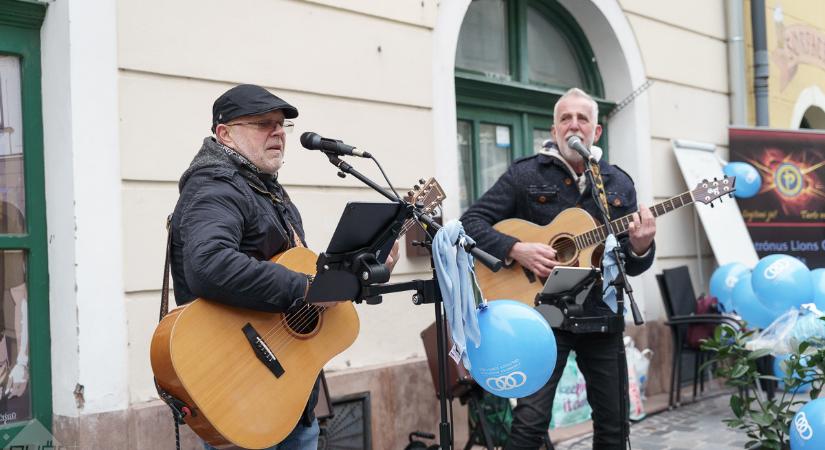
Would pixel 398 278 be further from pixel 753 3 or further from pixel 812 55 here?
pixel 812 55

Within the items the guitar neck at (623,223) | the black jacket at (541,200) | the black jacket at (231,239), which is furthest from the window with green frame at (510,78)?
the black jacket at (231,239)

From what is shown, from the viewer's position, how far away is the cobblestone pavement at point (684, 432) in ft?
A: 16.2

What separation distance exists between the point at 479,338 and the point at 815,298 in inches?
124

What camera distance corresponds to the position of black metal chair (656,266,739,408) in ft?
→ 19.2

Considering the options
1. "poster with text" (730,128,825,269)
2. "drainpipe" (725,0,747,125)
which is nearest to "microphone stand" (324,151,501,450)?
"poster with text" (730,128,825,269)

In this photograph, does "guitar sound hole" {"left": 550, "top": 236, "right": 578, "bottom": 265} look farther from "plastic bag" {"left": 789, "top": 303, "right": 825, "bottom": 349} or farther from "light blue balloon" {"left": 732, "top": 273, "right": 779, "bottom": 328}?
"light blue balloon" {"left": 732, "top": 273, "right": 779, "bottom": 328}

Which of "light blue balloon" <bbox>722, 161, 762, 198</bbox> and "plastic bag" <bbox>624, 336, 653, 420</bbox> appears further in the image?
"light blue balloon" <bbox>722, 161, 762, 198</bbox>

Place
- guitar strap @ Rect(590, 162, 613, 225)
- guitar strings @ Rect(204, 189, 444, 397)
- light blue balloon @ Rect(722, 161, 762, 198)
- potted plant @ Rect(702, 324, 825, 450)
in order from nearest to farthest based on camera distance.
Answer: guitar strings @ Rect(204, 189, 444, 397), guitar strap @ Rect(590, 162, 613, 225), potted plant @ Rect(702, 324, 825, 450), light blue balloon @ Rect(722, 161, 762, 198)

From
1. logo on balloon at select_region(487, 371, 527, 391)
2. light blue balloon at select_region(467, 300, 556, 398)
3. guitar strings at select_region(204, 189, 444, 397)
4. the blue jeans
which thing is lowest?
the blue jeans

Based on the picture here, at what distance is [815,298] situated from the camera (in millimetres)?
4891

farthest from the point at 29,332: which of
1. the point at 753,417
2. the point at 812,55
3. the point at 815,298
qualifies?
the point at 812,55

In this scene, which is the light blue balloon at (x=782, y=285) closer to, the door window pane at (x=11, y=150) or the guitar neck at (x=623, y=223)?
the guitar neck at (x=623, y=223)

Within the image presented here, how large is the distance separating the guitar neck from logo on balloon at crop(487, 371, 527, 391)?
1.11 m

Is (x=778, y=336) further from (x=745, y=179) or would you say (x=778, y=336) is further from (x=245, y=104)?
(x=245, y=104)
